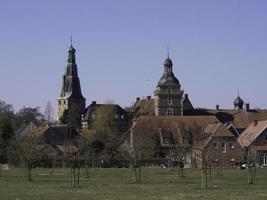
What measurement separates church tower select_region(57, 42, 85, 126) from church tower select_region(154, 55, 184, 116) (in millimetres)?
27008

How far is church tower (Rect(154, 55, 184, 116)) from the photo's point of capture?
14250 centimetres

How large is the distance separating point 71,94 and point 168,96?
31.6 m

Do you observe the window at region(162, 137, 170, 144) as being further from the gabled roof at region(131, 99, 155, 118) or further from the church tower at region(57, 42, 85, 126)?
the church tower at region(57, 42, 85, 126)

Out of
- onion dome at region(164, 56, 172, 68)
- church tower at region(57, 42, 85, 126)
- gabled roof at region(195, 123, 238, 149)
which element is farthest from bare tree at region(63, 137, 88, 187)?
church tower at region(57, 42, 85, 126)

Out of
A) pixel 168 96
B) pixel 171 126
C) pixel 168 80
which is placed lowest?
pixel 171 126

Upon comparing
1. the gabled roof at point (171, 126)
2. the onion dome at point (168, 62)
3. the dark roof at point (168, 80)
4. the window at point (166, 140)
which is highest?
the onion dome at point (168, 62)

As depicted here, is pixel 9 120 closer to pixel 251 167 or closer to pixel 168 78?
pixel 168 78

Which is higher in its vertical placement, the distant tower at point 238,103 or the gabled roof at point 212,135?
the distant tower at point 238,103

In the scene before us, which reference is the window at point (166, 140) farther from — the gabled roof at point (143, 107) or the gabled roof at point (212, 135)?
the gabled roof at point (143, 107)

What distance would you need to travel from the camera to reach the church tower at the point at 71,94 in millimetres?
Answer: 163250

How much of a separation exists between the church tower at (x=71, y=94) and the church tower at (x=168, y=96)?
88.6 feet

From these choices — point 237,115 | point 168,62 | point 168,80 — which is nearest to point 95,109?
point 168,80

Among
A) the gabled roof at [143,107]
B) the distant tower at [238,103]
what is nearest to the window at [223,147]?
the gabled roof at [143,107]

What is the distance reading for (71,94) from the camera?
165m
